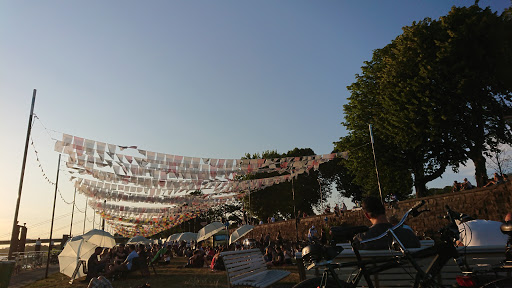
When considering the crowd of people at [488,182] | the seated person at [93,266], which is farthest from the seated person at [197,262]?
the crowd of people at [488,182]

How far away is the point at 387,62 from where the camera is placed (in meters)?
20.8

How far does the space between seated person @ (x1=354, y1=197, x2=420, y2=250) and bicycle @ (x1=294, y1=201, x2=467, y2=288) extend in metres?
0.28

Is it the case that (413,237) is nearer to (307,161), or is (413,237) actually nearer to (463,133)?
(307,161)

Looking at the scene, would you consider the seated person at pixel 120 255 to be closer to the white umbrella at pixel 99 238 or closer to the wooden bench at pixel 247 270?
the white umbrella at pixel 99 238

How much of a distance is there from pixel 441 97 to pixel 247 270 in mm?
16678

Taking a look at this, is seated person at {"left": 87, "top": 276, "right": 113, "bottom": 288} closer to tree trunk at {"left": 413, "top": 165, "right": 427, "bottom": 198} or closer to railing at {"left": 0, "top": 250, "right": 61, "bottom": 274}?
railing at {"left": 0, "top": 250, "right": 61, "bottom": 274}

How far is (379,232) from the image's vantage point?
10.2 ft

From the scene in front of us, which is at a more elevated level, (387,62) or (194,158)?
(387,62)

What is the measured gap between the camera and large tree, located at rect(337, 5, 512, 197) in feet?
54.6

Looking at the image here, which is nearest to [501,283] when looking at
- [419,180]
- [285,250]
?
[285,250]

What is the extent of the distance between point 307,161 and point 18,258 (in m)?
16.6

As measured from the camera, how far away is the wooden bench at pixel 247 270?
451cm

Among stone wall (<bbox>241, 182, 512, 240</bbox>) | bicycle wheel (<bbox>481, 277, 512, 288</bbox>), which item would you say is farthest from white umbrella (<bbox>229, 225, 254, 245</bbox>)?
bicycle wheel (<bbox>481, 277, 512, 288</bbox>)

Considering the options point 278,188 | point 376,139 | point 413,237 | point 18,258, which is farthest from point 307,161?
point 278,188
